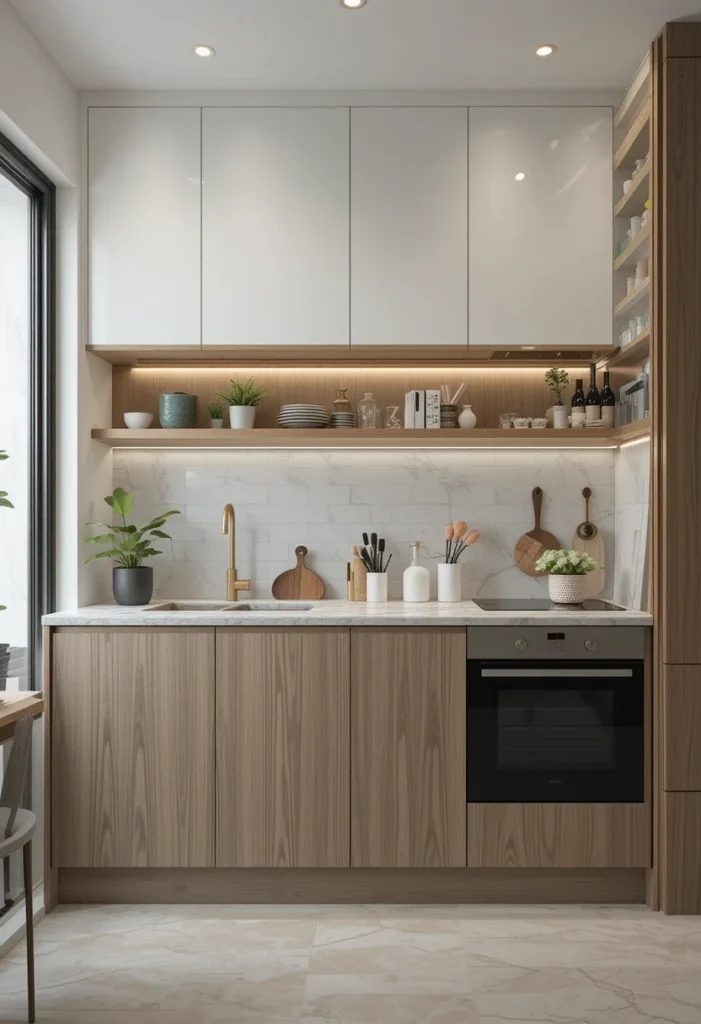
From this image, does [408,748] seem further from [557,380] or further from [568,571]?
[557,380]

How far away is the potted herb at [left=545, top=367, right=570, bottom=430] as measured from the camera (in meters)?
3.64

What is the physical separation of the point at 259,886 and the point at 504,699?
3.55 feet

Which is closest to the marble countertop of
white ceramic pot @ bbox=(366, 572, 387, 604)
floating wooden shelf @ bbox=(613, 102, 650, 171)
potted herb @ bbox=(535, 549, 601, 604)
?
potted herb @ bbox=(535, 549, 601, 604)

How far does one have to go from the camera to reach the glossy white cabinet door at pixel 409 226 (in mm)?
3471

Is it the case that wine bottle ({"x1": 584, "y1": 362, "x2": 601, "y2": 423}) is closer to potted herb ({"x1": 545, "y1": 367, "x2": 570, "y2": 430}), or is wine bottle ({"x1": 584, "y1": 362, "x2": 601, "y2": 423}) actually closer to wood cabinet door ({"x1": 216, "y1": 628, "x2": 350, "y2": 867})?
potted herb ({"x1": 545, "y1": 367, "x2": 570, "y2": 430})

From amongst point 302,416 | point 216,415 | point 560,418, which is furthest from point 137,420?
point 560,418

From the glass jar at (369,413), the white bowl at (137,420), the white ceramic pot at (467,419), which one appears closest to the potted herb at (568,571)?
the white ceramic pot at (467,419)

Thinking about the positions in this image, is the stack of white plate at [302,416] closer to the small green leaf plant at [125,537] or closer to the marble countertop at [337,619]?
the small green leaf plant at [125,537]

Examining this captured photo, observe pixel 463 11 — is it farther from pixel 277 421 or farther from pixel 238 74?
pixel 277 421

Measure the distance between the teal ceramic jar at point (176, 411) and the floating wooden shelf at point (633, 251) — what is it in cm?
177

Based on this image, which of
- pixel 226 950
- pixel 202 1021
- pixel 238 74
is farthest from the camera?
pixel 238 74

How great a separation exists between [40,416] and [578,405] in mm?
2109

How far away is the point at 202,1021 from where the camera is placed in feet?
7.74

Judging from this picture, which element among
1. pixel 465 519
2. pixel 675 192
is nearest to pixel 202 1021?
pixel 465 519
